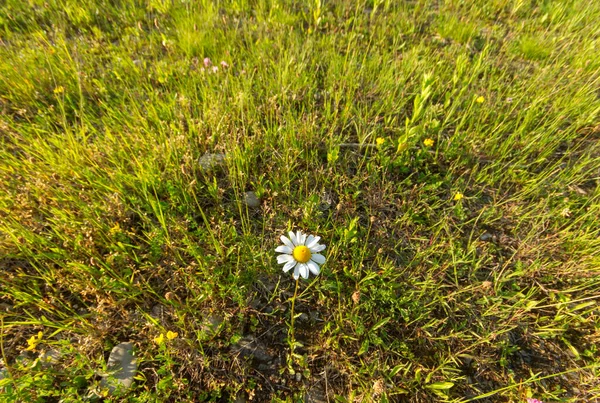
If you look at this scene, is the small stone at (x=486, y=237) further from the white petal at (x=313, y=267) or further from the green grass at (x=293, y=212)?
the white petal at (x=313, y=267)

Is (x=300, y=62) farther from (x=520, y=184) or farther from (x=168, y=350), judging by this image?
(x=168, y=350)

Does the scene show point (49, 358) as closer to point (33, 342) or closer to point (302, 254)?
point (33, 342)

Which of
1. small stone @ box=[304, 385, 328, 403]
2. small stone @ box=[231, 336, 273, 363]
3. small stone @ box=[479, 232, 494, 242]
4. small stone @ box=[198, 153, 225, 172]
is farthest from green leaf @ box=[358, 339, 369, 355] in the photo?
small stone @ box=[198, 153, 225, 172]

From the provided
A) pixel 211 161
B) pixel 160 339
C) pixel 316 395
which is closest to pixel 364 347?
pixel 316 395

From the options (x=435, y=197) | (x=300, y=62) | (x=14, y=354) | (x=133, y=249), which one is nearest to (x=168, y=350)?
(x=133, y=249)

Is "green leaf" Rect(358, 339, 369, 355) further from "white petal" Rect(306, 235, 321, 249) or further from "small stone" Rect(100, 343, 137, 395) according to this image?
"small stone" Rect(100, 343, 137, 395)

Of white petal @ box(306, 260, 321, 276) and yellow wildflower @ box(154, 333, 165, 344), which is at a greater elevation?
white petal @ box(306, 260, 321, 276)
